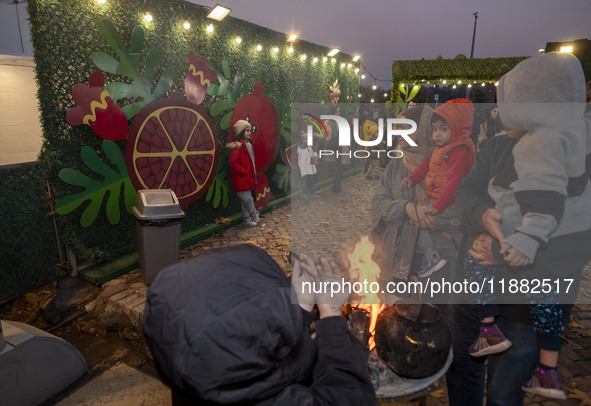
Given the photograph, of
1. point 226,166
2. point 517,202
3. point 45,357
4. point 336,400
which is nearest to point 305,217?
point 226,166

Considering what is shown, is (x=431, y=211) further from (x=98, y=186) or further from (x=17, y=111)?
(x=17, y=111)

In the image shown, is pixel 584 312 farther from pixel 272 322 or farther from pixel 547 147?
pixel 272 322

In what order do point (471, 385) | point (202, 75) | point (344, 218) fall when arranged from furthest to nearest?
point (344, 218) < point (202, 75) < point (471, 385)

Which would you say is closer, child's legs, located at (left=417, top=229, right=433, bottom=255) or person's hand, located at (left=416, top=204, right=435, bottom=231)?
person's hand, located at (left=416, top=204, right=435, bottom=231)

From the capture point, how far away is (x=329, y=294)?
162 cm

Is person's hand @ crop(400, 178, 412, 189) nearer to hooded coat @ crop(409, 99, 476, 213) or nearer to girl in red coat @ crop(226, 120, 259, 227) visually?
hooded coat @ crop(409, 99, 476, 213)

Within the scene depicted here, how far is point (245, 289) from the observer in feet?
3.89

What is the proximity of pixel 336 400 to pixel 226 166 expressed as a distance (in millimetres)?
7013

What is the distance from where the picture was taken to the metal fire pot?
2.16 metres

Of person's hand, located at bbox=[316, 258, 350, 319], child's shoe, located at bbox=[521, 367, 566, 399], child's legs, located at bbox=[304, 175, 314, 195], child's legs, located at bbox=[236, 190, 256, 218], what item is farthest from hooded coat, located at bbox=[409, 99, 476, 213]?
child's legs, located at bbox=[304, 175, 314, 195]

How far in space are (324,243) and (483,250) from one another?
17.0 feet

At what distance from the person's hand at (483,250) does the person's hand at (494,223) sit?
0.05m

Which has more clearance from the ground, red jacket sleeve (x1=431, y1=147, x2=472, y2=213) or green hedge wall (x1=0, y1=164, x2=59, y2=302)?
red jacket sleeve (x1=431, y1=147, x2=472, y2=213)

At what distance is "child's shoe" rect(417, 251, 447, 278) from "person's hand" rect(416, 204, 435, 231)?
12.0 inches
